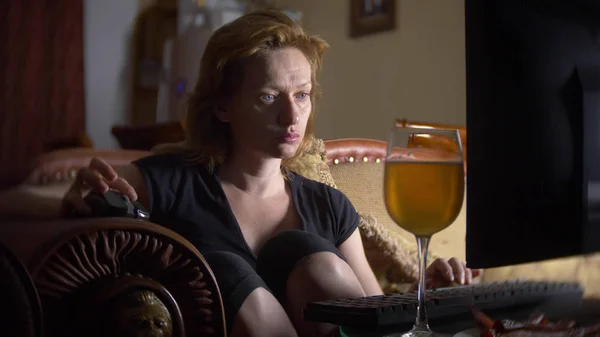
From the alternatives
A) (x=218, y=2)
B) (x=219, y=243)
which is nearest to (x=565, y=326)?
(x=219, y=243)

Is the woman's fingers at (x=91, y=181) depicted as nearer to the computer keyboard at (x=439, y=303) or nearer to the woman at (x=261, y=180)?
the woman at (x=261, y=180)

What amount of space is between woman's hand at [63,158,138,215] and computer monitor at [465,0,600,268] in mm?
395

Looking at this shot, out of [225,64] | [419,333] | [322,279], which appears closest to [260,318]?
[322,279]

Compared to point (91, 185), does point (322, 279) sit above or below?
below

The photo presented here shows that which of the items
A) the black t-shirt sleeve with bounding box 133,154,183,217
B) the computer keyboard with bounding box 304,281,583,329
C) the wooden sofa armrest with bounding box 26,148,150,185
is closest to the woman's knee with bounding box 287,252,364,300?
the computer keyboard with bounding box 304,281,583,329

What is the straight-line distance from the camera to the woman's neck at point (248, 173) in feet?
3.51

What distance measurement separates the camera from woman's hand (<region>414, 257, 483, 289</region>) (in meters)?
1.00

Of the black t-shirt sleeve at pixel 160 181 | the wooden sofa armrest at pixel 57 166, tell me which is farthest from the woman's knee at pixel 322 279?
the wooden sofa armrest at pixel 57 166

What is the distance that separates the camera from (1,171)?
2.80 ft

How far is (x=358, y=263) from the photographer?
3.70 ft

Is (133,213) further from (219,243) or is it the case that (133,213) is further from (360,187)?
(360,187)

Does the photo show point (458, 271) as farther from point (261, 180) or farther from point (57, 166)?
point (57, 166)

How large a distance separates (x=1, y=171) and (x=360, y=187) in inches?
28.4

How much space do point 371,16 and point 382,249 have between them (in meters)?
1.60
